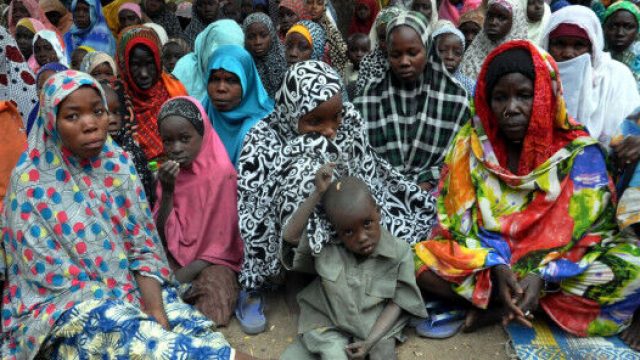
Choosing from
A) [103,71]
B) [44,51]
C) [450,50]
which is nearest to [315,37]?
[450,50]

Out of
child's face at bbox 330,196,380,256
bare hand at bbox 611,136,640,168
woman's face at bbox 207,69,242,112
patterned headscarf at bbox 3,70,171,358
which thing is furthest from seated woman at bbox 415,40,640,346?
woman's face at bbox 207,69,242,112

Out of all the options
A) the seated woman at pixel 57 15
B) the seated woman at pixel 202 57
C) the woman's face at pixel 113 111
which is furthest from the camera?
the seated woman at pixel 57 15

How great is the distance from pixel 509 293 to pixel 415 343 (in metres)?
0.62

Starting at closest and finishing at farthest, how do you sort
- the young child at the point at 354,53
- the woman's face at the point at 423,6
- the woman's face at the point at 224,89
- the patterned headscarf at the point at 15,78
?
1. the woman's face at the point at 224,89
2. the patterned headscarf at the point at 15,78
3. the young child at the point at 354,53
4. the woman's face at the point at 423,6

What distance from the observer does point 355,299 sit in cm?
292

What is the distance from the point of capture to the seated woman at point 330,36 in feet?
23.7

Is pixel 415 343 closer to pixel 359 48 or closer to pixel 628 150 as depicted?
pixel 628 150

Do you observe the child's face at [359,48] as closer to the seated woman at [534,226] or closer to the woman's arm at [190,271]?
the seated woman at [534,226]

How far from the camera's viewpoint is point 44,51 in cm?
586

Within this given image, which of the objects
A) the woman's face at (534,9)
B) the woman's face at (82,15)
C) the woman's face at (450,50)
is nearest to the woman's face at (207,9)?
the woman's face at (82,15)

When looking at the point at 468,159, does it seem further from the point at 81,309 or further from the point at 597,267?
the point at 81,309

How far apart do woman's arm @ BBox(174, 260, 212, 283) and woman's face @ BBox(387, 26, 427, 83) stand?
2017 mm

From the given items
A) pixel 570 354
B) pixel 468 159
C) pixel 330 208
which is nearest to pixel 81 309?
pixel 330 208

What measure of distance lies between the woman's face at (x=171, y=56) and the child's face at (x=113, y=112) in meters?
2.80
